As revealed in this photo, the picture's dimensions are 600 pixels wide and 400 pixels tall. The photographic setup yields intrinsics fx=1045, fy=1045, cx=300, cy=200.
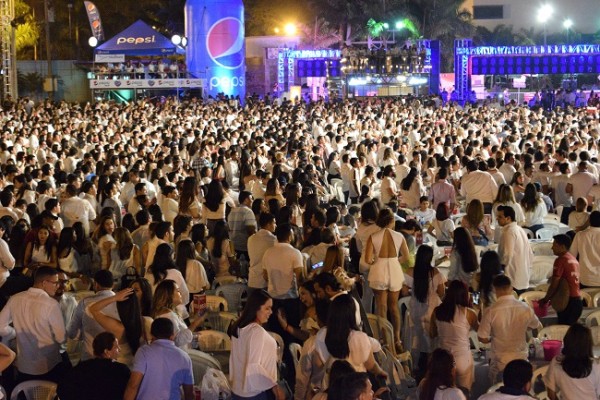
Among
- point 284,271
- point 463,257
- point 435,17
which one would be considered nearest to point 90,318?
point 284,271

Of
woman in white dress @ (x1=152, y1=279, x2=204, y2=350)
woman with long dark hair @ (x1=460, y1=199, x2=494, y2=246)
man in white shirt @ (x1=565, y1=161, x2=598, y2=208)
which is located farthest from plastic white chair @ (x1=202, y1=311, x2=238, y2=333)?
man in white shirt @ (x1=565, y1=161, x2=598, y2=208)

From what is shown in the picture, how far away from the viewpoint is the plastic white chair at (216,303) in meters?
9.97

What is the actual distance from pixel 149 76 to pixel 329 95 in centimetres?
1153

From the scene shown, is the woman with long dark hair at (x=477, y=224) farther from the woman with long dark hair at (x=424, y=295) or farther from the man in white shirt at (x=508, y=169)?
the man in white shirt at (x=508, y=169)

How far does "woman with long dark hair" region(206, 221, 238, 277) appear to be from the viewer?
445 inches

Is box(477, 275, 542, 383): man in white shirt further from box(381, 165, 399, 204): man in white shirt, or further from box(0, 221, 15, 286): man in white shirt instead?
box(381, 165, 399, 204): man in white shirt

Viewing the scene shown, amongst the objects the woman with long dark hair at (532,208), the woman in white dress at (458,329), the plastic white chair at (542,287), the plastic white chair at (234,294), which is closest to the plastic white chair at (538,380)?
the woman in white dress at (458,329)

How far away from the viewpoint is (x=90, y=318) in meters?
7.85

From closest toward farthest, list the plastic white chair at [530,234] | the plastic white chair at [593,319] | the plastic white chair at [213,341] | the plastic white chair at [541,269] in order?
the plastic white chair at [213,341] < the plastic white chair at [593,319] < the plastic white chair at [541,269] < the plastic white chair at [530,234]

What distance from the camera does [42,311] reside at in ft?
25.5

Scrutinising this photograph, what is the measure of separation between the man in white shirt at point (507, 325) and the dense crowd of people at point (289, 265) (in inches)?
0.5

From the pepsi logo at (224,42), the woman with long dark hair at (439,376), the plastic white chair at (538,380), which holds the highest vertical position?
the pepsi logo at (224,42)

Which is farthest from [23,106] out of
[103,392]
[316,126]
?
[103,392]

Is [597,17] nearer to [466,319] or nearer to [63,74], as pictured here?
[63,74]
